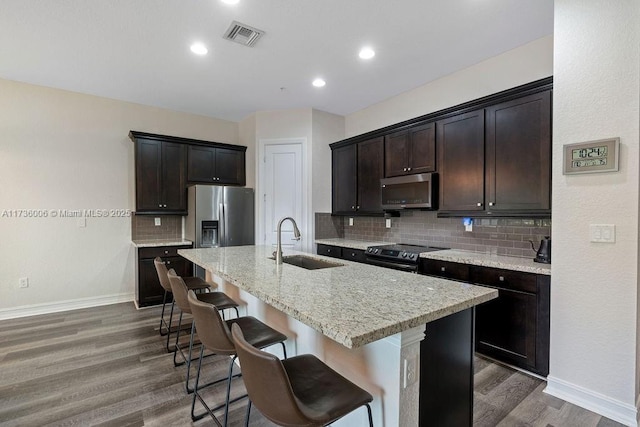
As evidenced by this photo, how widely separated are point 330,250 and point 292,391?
3.45 m

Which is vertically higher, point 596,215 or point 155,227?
point 596,215

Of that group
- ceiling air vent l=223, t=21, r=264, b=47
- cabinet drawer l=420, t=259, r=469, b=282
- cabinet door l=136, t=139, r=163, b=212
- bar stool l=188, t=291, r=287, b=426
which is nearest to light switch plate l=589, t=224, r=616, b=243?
cabinet drawer l=420, t=259, r=469, b=282

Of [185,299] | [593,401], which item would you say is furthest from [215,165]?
[593,401]

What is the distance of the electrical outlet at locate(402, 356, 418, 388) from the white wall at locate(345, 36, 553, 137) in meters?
2.96

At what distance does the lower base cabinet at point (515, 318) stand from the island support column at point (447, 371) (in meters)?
1.15

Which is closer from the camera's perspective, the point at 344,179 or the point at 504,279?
the point at 504,279

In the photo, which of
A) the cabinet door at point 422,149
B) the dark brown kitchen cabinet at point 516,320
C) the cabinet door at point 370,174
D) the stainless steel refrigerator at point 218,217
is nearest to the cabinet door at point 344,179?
the cabinet door at point 370,174

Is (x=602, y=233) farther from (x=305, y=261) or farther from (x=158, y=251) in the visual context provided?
(x=158, y=251)

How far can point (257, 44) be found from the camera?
9.77 feet

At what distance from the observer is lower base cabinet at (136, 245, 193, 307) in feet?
13.7

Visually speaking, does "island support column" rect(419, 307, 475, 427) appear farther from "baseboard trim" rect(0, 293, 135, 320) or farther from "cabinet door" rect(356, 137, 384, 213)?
"baseboard trim" rect(0, 293, 135, 320)

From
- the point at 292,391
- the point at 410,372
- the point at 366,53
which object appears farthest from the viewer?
the point at 366,53

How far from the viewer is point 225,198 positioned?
4.57 meters

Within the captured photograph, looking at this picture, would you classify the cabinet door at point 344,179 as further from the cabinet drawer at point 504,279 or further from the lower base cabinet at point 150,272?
the lower base cabinet at point 150,272
